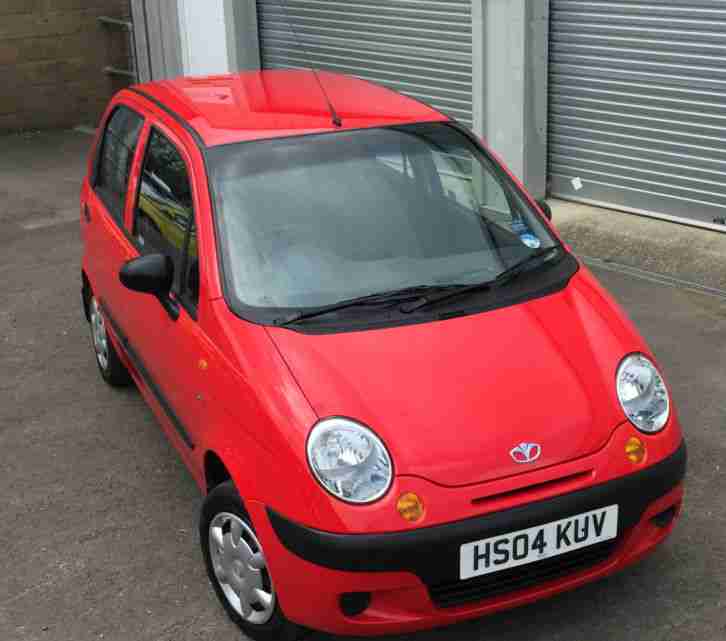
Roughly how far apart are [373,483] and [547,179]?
232 inches

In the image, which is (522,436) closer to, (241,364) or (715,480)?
(241,364)

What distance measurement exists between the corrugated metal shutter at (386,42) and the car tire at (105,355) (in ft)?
12.3

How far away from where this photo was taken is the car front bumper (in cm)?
360

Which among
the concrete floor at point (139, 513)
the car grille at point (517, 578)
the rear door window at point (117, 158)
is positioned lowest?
the concrete floor at point (139, 513)

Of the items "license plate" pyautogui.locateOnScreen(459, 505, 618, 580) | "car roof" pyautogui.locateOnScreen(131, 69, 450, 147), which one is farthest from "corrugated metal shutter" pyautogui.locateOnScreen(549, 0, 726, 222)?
"license plate" pyautogui.locateOnScreen(459, 505, 618, 580)

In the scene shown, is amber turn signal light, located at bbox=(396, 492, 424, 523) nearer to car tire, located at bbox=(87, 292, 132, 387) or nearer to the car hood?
the car hood

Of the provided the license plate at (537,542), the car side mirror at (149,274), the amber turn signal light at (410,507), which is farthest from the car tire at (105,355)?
the license plate at (537,542)

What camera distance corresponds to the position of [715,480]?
5.05 meters

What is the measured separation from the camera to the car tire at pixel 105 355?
6.27m

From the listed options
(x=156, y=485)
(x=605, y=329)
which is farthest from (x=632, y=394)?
(x=156, y=485)

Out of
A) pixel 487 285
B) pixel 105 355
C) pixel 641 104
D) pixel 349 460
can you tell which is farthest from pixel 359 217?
pixel 641 104

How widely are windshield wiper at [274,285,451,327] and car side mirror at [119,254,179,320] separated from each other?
62 centimetres

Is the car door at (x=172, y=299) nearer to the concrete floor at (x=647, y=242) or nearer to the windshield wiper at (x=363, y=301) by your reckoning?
the windshield wiper at (x=363, y=301)

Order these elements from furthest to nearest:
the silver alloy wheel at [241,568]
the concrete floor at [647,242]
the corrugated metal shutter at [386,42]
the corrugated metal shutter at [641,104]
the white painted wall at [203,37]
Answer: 1. the white painted wall at [203,37]
2. the corrugated metal shutter at [386,42]
3. the corrugated metal shutter at [641,104]
4. the concrete floor at [647,242]
5. the silver alloy wheel at [241,568]
